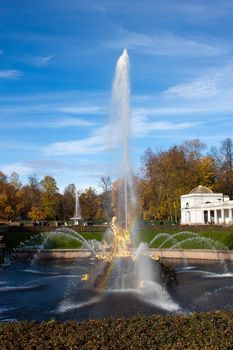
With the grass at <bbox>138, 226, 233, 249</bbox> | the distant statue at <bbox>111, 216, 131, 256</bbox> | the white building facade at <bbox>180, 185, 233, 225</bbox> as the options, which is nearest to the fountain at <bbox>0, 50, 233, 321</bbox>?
the distant statue at <bbox>111, 216, 131, 256</bbox>

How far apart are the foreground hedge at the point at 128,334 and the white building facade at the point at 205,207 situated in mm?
61741

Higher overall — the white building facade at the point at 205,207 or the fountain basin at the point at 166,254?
the white building facade at the point at 205,207

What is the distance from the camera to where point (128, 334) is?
10234 mm

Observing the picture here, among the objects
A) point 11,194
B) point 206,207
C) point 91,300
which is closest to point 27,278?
point 91,300

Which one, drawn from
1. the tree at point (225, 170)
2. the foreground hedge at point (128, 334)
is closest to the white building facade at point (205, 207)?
the tree at point (225, 170)

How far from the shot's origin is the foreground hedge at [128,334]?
9586 millimetres

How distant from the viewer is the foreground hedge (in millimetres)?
9586

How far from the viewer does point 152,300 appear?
2133 centimetres

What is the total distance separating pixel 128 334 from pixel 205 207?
2615 inches

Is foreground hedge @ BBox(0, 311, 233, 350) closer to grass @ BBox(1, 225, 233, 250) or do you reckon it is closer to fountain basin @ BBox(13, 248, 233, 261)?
fountain basin @ BBox(13, 248, 233, 261)

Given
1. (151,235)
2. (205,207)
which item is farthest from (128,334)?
(205,207)

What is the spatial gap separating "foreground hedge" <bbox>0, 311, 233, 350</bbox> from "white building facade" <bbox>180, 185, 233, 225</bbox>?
2431 inches

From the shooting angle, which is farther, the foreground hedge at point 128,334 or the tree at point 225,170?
the tree at point 225,170

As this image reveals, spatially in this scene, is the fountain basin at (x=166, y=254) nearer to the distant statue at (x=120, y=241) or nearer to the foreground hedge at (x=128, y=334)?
the distant statue at (x=120, y=241)
